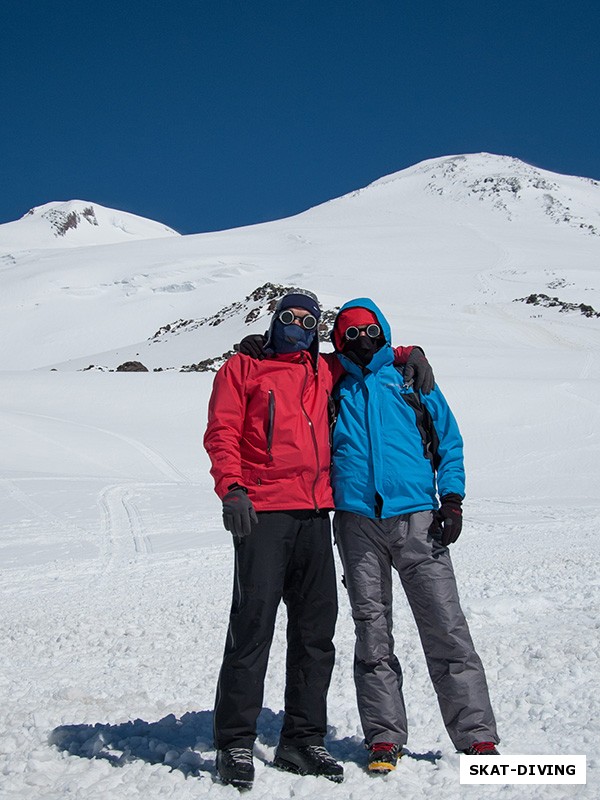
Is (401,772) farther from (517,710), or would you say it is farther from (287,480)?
(287,480)

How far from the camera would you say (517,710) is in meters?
3.87

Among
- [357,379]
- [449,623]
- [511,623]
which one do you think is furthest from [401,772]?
[511,623]

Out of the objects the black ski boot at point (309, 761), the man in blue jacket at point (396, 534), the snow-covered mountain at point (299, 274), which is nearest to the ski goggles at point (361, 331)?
the man in blue jacket at point (396, 534)

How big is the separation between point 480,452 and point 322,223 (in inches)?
3018

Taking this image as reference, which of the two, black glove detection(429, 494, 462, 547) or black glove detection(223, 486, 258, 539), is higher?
black glove detection(223, 486, 258, 539)

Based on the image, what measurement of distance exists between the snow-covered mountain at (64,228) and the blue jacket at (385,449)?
13555 centimetres

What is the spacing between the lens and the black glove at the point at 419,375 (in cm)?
359

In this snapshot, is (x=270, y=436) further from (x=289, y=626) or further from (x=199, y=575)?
(x=199, y=575)

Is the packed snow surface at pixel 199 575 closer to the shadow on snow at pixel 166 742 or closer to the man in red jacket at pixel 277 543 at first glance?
the shadow on snow at pixel 166 742

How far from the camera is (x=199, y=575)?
23.3 feet

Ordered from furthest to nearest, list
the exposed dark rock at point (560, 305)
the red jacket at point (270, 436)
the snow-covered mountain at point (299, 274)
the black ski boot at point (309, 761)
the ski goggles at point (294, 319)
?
1. the snow-covered mountain at point (299, 274)
2. the exposed dark rock at point (560, 305)
3. the ski goggles at point (294, 319)
4. the red jacket at point (270, 436)
5. the black ski boot at point (309, 761)

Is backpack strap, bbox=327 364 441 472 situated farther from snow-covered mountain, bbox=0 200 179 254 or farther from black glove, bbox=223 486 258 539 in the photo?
snow-covered mountain, bbox=0 200 179 254

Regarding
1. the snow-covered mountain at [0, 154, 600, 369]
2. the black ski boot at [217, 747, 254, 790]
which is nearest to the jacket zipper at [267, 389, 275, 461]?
the black ski boot at [217, 747, 254, 790]

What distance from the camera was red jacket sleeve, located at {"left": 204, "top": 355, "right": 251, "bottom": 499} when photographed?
10.8ft
